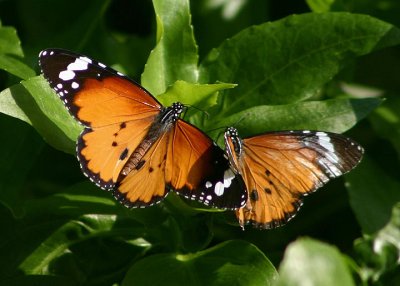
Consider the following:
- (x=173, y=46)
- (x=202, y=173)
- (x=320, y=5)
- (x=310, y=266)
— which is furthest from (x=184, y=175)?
(x=320, y=5)

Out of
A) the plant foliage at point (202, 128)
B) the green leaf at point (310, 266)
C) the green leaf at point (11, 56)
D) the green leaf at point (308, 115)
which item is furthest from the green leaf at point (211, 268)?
the green leaf at point (310, 266)

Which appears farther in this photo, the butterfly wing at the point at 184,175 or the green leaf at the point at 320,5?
the green leaf at the point at 320,5

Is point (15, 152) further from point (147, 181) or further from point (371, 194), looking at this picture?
point (371, 194)

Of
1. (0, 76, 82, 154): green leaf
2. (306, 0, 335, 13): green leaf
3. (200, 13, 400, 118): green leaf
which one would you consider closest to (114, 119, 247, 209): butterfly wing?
(0, 76, 82, 154): green leaf

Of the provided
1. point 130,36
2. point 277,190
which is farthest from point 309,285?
point 130,36

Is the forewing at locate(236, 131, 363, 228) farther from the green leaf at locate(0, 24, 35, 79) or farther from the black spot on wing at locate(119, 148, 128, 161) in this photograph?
the green leaf at locate(0, 24, 35, 79)

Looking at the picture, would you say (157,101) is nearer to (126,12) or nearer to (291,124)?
(291,124)

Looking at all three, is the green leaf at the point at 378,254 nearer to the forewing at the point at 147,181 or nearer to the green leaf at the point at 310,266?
the forewing at the point at 147,181
